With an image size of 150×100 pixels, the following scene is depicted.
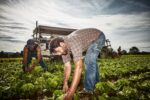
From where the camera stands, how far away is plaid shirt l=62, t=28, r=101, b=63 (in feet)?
8.71

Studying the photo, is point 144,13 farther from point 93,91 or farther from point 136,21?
point 93,91

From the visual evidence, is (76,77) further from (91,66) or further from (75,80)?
(91,66)

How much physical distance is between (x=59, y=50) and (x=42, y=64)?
3372 mm

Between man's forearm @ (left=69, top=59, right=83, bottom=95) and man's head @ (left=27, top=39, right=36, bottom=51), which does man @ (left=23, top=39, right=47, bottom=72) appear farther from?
man's forearm @ (left=69, top=59, right=83, bottom=95)

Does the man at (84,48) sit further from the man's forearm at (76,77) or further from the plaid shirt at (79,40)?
the man's forearm at (76,77)

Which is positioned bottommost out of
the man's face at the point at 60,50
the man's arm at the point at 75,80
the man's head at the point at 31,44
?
the man's arm at the point at 75,80

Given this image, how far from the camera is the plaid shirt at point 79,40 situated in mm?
2654

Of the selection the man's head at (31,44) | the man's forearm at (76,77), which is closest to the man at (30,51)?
the man's head at (31,44)

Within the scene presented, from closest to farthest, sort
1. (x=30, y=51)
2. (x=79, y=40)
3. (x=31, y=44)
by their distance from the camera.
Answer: (x=79, y=40) < (x=31, y=44) < (x=30, y=51)

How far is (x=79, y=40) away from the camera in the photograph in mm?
2918

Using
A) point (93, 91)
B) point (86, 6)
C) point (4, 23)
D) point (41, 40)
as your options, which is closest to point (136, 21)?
point (86, 6)

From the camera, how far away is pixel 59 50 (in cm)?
265

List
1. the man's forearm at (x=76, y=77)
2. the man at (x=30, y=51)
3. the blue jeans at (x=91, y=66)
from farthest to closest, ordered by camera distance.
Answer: the man at (x=30, y=51), the blue jeans at (x=91, y=66), the man's forearm at (x=76, y=77)

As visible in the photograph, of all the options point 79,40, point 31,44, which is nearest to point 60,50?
point 79,40
